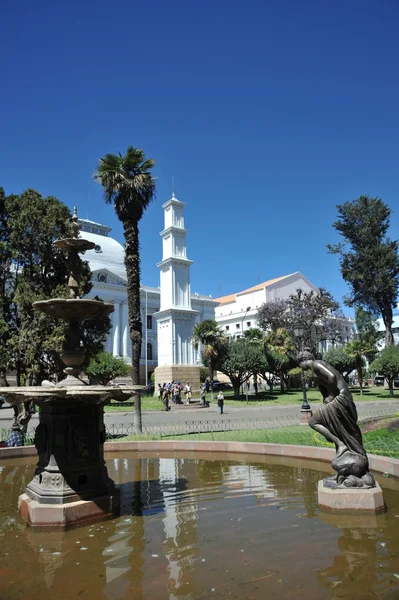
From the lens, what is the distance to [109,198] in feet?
56.5

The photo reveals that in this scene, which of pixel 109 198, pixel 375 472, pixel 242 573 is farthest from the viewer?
pixel 109 198

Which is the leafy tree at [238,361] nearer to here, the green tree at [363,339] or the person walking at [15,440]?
the green tree at [363,339]

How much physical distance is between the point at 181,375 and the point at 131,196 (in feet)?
100

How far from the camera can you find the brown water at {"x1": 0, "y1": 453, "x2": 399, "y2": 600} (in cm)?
386

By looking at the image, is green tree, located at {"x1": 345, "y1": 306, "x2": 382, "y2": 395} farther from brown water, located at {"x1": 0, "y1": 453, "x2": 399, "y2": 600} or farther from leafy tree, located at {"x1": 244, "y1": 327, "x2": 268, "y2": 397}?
brown water, located at {"x1": 0, "y1": 453, "x2": 399, "y2": 600}

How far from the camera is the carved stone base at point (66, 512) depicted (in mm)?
5621

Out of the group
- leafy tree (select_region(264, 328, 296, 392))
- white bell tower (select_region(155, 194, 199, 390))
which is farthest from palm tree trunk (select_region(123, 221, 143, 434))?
white bell tower (select_region(155, 194, 199, 390))

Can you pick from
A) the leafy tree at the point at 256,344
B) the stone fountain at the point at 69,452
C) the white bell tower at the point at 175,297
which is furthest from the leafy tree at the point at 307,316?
the stone fountain at the point at 69,452

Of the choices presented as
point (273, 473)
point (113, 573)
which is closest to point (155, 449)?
point (273, 473)

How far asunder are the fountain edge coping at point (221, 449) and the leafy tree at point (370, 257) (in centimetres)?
3635

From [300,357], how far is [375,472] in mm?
3180

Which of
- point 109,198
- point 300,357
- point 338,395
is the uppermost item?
point 109,198

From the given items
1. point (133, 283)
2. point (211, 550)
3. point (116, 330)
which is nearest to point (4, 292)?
point (133, 283)

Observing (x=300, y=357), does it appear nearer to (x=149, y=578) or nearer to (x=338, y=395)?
(x=338, y=395)
